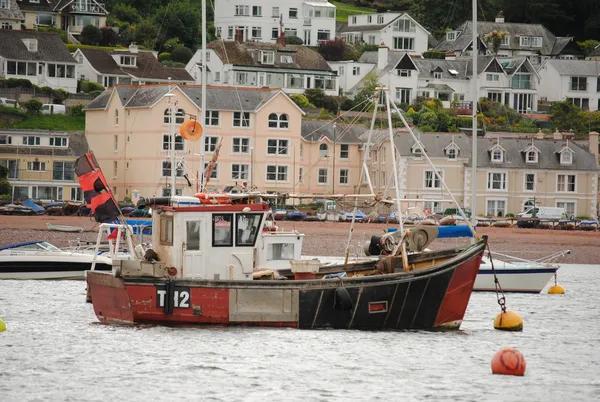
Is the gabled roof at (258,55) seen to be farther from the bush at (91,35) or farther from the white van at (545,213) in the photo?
the white van at (545,213)

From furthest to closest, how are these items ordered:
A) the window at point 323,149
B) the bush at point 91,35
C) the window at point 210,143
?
the bush at point 91,35 < the window at point 323,149 < the window at point 210,143

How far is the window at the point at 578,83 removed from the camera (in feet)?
412

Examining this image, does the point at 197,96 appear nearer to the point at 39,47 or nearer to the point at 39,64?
the point at 39,64

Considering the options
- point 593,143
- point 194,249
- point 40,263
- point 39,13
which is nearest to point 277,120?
point 593,143

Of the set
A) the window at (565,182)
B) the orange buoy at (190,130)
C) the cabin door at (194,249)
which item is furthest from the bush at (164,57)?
the cabin door at (194,249)

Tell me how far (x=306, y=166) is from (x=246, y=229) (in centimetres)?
6010

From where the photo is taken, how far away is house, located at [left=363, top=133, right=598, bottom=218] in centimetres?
9006

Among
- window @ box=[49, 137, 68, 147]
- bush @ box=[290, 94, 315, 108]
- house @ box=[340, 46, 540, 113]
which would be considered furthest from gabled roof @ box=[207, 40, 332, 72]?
window @ box=[49, 137, 68, 147]

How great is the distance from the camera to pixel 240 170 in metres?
91.2

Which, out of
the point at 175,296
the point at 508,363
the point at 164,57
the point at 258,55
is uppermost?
the point at 164,57

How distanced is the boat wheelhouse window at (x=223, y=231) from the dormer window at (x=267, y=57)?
82.9 meters

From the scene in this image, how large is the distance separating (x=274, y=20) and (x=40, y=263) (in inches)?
3559

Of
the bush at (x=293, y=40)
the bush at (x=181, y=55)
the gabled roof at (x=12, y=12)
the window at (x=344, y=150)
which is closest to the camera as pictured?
the window at (x=344, y=150)

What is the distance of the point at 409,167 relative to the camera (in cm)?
9006
